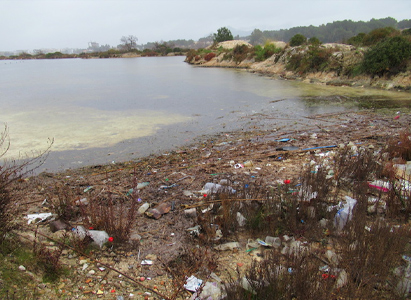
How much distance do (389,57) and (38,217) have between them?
15.4 m

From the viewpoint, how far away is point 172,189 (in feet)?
12.9

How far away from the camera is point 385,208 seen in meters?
2.98

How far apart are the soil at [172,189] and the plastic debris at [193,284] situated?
0.23 ft

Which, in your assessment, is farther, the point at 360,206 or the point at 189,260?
the point at 360,206

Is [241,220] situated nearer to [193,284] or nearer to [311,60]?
[193,284]

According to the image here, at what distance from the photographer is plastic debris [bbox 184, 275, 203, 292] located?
6.89ft

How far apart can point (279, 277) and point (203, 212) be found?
142cm

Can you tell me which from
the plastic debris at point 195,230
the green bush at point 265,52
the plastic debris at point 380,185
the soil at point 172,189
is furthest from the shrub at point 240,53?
the plastic debris at point 195,230

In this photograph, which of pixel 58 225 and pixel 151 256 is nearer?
pixel 151 256

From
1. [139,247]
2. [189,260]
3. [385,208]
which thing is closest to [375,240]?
[385,208]

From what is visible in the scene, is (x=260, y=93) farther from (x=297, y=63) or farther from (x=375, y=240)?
(x=375, y=240)

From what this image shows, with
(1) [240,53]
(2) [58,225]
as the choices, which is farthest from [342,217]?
(1) [240,53]

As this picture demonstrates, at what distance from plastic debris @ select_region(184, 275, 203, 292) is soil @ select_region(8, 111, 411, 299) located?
0.07m

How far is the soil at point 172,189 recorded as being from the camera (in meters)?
2.19
